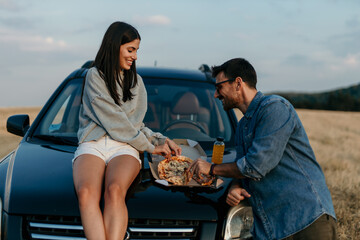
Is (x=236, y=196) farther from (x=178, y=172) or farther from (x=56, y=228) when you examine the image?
(x=56, y=228)

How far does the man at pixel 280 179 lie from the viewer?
2492 millimetres

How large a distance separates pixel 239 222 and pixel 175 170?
23.4 inches

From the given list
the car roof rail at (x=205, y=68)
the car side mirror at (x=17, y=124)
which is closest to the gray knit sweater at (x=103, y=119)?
the car side mirror at (x=17, y=124)

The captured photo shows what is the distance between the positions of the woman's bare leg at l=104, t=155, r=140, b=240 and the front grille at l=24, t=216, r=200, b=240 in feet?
0.44

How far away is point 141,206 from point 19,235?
0.73 m

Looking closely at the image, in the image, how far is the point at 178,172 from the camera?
297cm

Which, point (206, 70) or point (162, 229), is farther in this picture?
point (206, 70)

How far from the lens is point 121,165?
9.17 ft

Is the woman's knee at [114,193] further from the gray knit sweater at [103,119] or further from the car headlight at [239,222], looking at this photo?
the car headlight at [239,222]

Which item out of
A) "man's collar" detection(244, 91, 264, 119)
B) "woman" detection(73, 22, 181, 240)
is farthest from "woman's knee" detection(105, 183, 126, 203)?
"man's collar" detection(244, 91, 264, 119)

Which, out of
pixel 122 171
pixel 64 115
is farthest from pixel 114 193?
pixel 64 115

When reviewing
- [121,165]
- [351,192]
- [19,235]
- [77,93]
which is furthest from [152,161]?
[351,192]

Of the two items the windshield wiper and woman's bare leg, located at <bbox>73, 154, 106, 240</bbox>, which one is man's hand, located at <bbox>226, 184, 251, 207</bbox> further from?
the windshield wiper

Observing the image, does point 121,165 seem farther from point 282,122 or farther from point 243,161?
point 282,122
